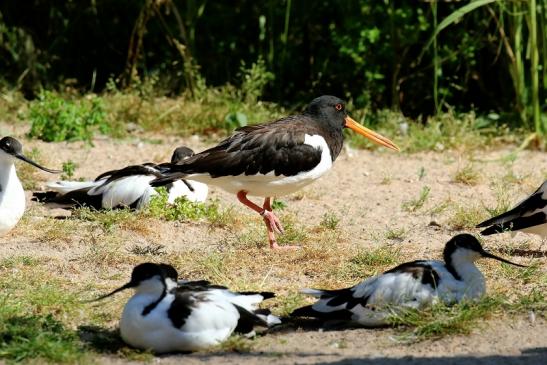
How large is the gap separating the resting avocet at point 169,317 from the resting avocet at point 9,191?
2.20 metres

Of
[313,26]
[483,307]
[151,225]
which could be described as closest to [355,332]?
[483,307]

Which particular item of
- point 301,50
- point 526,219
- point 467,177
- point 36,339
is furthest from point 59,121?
point 36,339

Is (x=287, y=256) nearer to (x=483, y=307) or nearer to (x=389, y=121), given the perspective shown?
(x=483, y=307)

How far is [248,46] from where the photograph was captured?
41.2 ft

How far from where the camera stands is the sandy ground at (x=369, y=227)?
546cm

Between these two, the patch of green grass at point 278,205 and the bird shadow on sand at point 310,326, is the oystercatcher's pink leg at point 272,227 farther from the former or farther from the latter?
the bird shadow on sand at point 310,326

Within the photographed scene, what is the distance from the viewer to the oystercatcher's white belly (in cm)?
764

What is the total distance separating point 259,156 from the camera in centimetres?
760

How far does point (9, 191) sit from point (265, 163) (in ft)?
5.71

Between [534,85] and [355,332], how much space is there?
16.9ft

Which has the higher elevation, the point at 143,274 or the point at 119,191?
the point at 143,274

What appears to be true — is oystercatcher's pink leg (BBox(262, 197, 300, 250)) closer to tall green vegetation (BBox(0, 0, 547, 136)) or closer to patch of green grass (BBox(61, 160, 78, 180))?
patch of green grass (BBox(61, 160, 78, 180))

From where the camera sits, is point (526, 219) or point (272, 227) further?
point (272, 227)

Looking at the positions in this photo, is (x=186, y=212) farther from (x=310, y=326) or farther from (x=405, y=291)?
(x=405, y=291)
